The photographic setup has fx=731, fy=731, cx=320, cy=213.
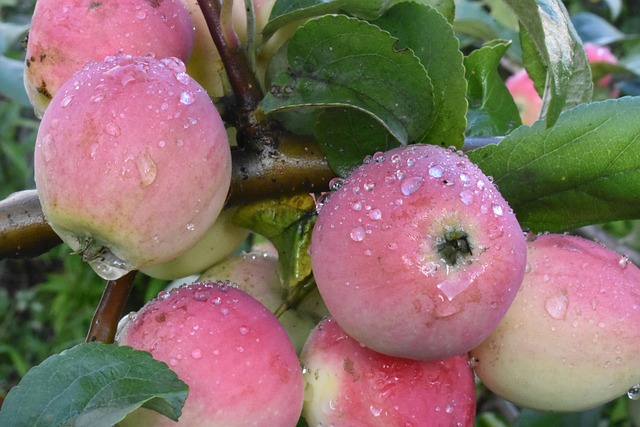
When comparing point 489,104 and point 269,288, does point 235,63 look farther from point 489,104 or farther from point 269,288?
point 489,104

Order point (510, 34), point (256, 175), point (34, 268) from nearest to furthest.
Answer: point (256, 175), point (510, 34), point (34, 268)

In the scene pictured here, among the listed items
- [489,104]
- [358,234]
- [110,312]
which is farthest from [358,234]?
[489,104]

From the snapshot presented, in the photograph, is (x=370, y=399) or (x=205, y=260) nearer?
(x=370, y=399)

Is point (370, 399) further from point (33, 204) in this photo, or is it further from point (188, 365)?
point (33, 204)

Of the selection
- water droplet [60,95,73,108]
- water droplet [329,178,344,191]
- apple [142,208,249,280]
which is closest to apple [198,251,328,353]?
apple [142,208,249,280]

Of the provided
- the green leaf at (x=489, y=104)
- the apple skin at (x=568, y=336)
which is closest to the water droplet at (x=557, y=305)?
the apple skin at (x=568, y=336)

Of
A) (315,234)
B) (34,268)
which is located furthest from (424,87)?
(34,268)

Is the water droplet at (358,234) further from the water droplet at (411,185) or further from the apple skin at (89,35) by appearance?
the apple skin at (89,35)
